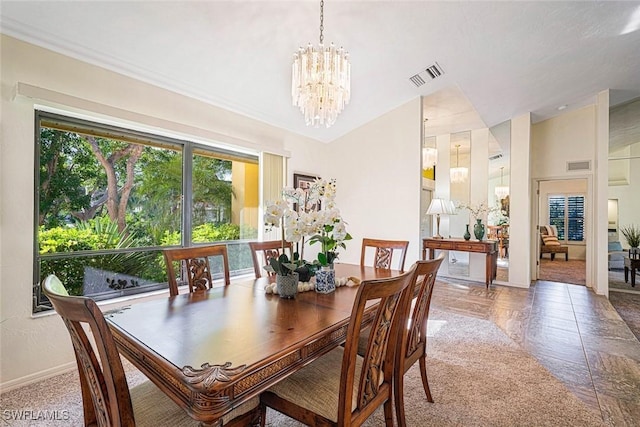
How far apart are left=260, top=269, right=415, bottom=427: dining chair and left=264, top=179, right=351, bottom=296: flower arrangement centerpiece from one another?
551 millimetres

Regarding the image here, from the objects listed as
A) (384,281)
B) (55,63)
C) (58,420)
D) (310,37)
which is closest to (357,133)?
(310,37)

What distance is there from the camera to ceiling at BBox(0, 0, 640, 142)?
7.09ft

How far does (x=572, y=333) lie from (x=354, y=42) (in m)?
3.81

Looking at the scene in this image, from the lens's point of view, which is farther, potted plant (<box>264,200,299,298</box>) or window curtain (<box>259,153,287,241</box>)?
window curtain (<box>259,153,287,241</box>)

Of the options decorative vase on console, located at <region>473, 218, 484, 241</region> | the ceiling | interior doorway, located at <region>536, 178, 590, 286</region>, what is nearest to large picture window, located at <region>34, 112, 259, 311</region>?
the ceiling

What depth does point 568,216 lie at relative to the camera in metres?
7.35

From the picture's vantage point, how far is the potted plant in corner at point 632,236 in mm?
4922

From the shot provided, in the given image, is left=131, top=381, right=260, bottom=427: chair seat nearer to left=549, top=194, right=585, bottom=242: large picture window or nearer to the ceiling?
the ceiling

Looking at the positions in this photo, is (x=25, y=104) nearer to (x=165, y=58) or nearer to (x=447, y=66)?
(x=165, y=58)

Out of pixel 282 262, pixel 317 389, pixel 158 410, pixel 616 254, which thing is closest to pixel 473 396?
pixel 317 389

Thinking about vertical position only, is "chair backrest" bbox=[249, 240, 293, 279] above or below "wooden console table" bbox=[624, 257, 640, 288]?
above

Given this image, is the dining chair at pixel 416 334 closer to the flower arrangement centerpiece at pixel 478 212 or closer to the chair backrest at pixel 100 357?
the chair backrest at pixel 100 357

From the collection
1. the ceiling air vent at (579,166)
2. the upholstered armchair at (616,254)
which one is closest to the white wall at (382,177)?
the ceiling air vent at (579,166)

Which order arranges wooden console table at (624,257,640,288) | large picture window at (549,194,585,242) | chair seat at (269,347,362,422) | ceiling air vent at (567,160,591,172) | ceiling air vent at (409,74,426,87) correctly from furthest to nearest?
large picture window at (549,194,585,242), ceiling air vent at (567,160,591,172), wooden console table at (624,257,640,288), ceiling air vent at (409,74,426,87), chair seat at (269,347,362,422)
